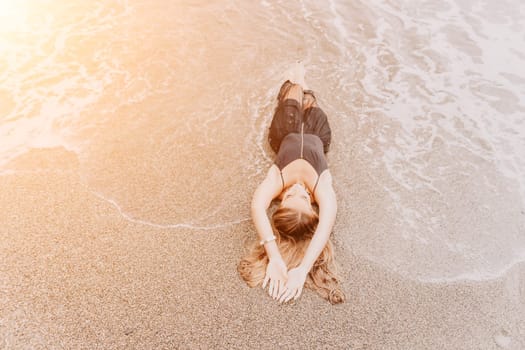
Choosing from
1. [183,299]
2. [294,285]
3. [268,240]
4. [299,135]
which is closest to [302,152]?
[299,135]

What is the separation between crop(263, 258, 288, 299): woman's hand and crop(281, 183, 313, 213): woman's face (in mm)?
452

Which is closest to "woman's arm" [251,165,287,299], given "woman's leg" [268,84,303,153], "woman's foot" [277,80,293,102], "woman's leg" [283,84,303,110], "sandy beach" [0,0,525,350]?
"sandy beach" [0,0,525,350]

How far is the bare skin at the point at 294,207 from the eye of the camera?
10.2ft

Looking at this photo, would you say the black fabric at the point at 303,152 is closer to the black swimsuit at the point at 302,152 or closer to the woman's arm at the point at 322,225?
the black swimsuit at the point at 302,152

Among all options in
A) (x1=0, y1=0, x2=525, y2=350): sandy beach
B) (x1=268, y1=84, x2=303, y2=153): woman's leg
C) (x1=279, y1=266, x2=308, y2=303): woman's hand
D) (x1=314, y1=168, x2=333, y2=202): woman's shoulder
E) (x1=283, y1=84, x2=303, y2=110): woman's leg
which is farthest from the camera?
(x1=283, y1=84, x2=303, y2=110): woman's leg

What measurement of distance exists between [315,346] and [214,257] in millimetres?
1064

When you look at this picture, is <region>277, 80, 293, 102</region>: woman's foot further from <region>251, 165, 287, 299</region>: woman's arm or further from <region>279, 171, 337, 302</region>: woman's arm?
<region>279, 171, 337, 302</region>: woman's arm

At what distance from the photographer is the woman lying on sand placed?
314 centimetres

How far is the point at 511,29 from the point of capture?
6.98 m

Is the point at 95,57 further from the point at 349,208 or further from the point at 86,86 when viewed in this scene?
the point at 349,208

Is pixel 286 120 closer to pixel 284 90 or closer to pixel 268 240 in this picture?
pixel 284 90

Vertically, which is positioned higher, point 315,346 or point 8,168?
point 8,168

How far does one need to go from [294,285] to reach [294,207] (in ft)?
2.03

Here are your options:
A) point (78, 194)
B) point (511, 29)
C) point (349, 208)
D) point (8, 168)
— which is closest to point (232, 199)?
point (349, 208)
